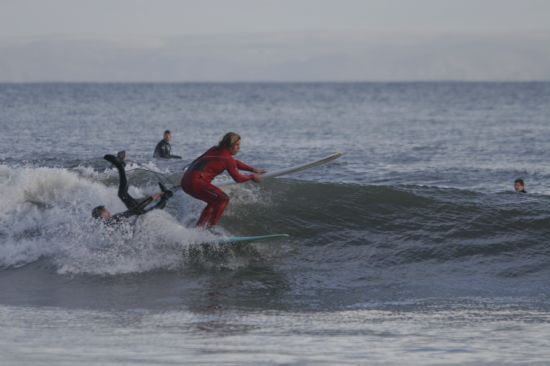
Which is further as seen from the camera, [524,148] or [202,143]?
[202,143]

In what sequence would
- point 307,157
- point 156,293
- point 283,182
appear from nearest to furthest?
point 156,293
point 283,182
point 307,157

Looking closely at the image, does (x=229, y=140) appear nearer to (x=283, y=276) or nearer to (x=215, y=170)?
(x=215, y=170)

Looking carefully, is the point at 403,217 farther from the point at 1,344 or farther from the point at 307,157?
the point at 307,157

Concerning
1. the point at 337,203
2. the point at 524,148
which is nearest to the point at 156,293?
the point at 337,203

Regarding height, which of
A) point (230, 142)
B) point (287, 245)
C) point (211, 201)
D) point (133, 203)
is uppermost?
point (230, 142)

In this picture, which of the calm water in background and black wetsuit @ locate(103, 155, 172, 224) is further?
black wetsuit @ locate(103, 155, 172, 224)

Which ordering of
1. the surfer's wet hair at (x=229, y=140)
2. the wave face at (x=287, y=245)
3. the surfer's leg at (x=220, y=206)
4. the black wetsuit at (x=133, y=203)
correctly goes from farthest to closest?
the surfer's leg at (x=220, y=206)
the black wetsuit at (x=133, y=203)
the surfer's wet hair at (x=229, y=140)
the wave face at (x=287, y=245)

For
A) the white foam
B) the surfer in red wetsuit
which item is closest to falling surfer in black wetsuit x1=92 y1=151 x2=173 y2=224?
the white foam

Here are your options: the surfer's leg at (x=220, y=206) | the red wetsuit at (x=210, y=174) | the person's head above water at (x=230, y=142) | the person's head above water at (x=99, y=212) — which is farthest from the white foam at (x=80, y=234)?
the person's head above water at (x=230, y=142)

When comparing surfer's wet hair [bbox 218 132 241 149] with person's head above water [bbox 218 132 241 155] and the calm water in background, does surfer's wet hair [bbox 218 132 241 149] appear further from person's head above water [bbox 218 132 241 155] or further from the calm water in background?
the calm water in background

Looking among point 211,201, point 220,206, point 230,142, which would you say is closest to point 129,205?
point 211,201

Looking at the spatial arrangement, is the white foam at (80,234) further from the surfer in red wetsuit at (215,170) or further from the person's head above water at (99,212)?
the surfer in red wetsuit at (215,170)

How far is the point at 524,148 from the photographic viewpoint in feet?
97.3

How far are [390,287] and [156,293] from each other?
126 inches
